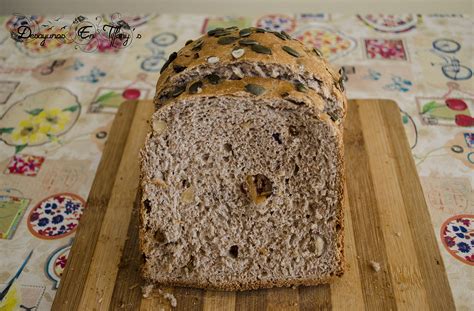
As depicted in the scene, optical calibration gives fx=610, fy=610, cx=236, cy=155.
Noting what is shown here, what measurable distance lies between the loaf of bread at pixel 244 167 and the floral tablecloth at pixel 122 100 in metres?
0.61

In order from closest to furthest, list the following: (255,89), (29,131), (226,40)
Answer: (255,89), (226,40), (29,131)

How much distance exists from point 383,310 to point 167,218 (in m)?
0.93

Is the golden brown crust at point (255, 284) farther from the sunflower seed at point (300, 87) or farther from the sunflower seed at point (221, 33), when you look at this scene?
the sunflower seed at point (221, 33)

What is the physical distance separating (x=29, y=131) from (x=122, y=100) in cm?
56

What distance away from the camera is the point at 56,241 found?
283cm

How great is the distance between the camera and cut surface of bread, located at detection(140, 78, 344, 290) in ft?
7.47

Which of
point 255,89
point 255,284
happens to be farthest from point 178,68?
point 255,284

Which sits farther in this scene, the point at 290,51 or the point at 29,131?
the point at 29,131

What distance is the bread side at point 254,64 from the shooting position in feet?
7.66

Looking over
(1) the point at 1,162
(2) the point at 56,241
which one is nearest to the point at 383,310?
(2) the point at 56,241

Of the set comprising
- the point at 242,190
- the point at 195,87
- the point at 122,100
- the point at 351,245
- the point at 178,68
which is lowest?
the point at 351,245

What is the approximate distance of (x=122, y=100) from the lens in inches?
142

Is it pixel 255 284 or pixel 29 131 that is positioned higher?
pixel 29 131

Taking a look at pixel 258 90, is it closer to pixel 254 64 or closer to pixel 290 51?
pixel 254 64
